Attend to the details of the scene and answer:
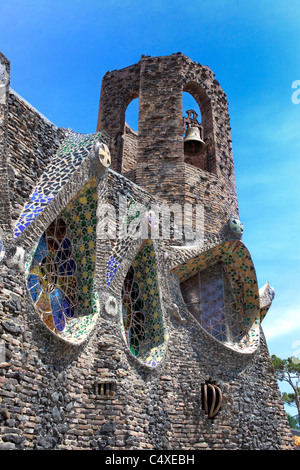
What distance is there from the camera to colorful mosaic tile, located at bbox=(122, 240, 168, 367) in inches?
241

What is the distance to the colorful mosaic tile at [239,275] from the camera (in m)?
7.16

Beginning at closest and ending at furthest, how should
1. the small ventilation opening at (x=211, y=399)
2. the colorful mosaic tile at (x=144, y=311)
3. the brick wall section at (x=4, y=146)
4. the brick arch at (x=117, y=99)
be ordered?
the brick wall section at (x=4, y=146) → the small ventilation opening at (x=211, y=399) → the colorful mosaic tile at (x=144, y=311) → the brick arch at (x=117, y=99)

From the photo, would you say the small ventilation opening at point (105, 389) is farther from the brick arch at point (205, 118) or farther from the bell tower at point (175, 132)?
the brick arch at point (205, 118)

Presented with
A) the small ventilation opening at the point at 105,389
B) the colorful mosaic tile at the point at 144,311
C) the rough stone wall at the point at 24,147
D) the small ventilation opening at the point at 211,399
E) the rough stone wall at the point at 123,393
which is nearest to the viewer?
the rough stone wall at the point at 123,393

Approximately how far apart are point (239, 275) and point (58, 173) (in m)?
3.46

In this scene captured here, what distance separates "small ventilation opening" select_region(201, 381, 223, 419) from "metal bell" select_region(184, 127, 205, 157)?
4467 mm

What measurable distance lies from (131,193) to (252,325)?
2817 mm

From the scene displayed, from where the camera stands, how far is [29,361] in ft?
14.0

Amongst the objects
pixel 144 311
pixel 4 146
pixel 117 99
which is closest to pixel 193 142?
pixel 117 99

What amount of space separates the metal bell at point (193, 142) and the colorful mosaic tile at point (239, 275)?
2.46 m

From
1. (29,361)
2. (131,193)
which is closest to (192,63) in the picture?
(131,193)

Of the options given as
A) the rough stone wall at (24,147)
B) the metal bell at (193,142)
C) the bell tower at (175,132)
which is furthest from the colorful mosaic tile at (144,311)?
the metal bell at (193,142)

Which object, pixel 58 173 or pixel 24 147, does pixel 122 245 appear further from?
pixel 24 147

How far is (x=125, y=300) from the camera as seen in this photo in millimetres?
6363
